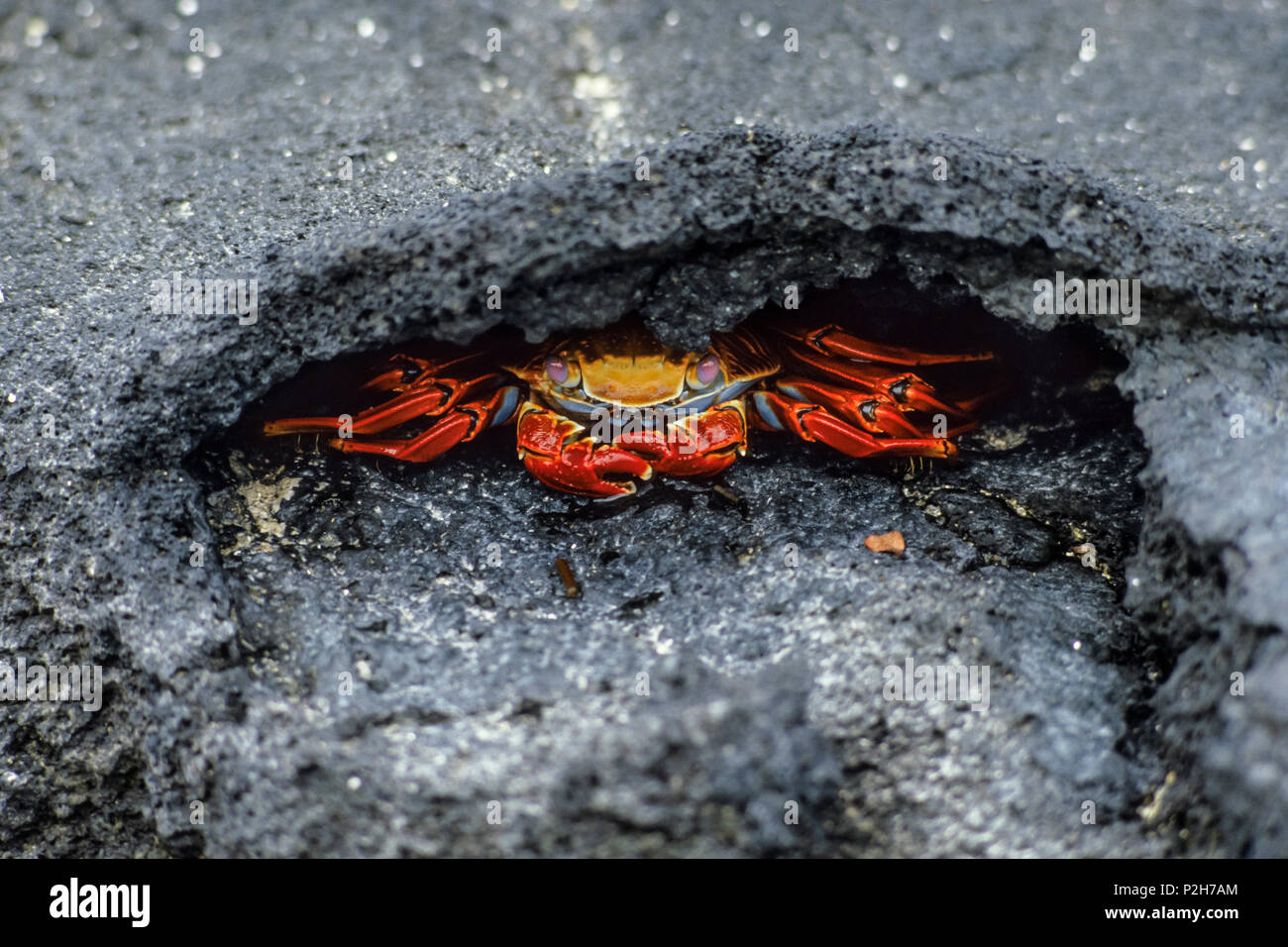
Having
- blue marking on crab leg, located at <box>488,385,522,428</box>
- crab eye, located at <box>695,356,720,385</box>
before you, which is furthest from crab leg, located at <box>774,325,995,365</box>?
blue marking on crab leg, located at <box>488,385,522,428</box>

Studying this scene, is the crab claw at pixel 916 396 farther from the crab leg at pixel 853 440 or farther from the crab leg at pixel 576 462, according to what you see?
the crab leg at pixel 576 462

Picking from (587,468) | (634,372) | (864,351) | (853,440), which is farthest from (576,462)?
(864,351)

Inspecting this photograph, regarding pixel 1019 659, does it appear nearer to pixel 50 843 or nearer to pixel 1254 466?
pixel 1254 466

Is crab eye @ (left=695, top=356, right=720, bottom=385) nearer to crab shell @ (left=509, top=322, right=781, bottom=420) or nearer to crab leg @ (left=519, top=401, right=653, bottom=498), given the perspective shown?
crab shell @ (left=509, top=322, right=781, bottom=420)

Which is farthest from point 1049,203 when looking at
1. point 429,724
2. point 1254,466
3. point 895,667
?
Result: point 429,724

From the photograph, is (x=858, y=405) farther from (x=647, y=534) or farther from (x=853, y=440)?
(x=647, y=534)

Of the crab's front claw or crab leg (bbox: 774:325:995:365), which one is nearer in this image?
the crab's front claw


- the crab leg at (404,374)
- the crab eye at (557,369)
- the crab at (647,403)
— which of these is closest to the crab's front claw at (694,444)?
the crab at (647,403)
